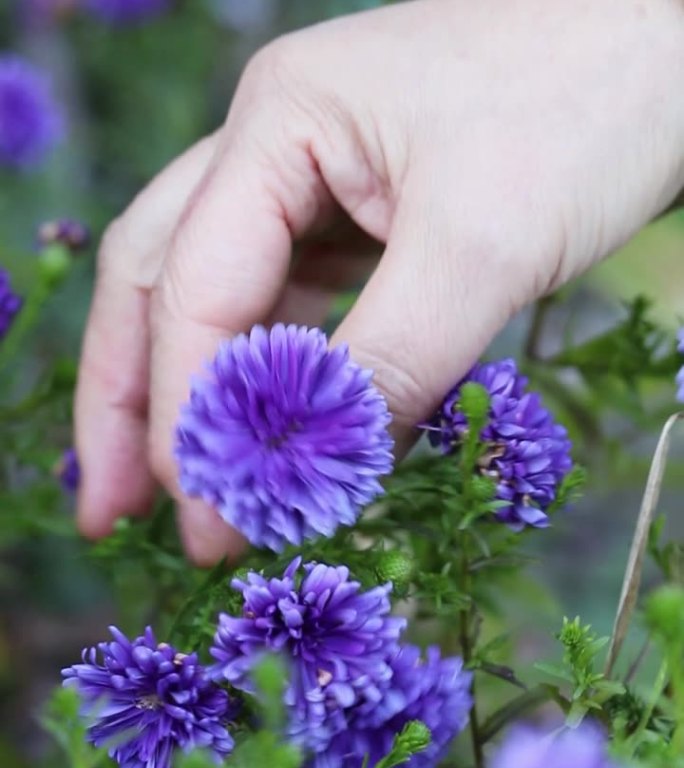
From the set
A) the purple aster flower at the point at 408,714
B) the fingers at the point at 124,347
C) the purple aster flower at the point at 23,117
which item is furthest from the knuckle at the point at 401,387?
the purple aster flower at the point at 23,117

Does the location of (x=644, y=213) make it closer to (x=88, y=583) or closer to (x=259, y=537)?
(x=259, y=537)

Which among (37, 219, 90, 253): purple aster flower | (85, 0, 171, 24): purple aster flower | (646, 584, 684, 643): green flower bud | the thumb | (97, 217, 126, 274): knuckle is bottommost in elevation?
(85, 0, 171, 24): purple aster flower

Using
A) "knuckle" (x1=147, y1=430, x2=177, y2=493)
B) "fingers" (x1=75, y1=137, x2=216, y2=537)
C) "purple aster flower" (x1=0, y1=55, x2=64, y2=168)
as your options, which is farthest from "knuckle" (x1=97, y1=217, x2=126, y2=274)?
"purple aster flower" (x1=0, y1=55, x2=64, y2=168)

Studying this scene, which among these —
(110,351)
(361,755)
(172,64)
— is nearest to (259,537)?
(361,755)

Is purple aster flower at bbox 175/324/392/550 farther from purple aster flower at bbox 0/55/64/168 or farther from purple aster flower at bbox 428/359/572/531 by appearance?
purple aster flower at bbox 0/55/64/168

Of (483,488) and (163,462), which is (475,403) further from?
(163,462)

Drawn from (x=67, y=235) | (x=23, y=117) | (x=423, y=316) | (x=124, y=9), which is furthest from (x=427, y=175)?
(x=124, y=9)

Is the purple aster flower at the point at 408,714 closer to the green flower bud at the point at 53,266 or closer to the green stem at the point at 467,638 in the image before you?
the green stem at the point at 467,638
